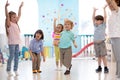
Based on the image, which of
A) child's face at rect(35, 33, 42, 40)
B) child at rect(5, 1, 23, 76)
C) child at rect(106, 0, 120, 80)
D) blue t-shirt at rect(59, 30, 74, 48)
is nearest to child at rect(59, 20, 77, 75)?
blue t-shirt at rect(59, 30, 74, 48)

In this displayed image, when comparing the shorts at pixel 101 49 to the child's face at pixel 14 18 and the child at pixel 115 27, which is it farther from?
the child's face at pixel 14 18

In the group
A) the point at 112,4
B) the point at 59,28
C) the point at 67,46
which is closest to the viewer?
the point at 112,4

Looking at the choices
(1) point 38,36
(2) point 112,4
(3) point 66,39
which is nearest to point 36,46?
(1) point 38,36

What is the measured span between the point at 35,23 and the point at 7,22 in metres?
3.76

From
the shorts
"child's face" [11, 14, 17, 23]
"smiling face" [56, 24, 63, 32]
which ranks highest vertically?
"child's face" [11, 14, 17, 23]

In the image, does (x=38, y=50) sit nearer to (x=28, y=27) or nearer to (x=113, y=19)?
(x=113, y=19)

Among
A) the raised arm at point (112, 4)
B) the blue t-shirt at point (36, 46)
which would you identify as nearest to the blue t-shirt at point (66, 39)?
the blue t-shirt at point (36, 46)

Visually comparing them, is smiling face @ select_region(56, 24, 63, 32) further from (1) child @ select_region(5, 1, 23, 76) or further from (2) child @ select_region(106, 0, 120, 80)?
(2) child @ select_region(106, 0, 120, 80)

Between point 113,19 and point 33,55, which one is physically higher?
point 113,19

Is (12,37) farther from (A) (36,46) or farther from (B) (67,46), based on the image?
(B) (67,46)

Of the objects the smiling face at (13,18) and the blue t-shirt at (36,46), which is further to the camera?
the blue t-shirt at (36,46)

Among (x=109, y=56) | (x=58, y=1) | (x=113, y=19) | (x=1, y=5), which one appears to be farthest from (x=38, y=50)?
(x=58, y=1)

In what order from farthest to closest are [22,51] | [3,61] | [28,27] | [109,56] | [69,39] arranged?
[28,27], [22,51], [109,56], [3,61], [69,39]

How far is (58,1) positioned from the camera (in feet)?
27.8
